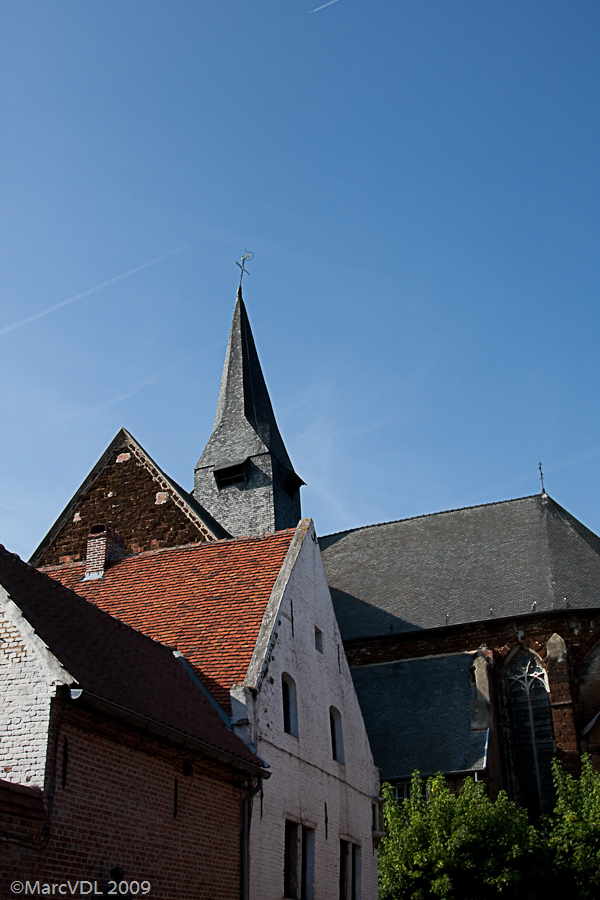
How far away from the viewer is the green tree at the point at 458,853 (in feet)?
45.0

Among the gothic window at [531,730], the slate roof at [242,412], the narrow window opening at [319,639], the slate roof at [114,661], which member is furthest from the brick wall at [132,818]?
the slate roof at [242,412]

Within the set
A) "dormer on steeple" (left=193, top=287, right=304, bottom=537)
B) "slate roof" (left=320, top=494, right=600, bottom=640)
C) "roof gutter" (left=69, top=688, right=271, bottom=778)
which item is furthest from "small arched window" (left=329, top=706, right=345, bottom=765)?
"dormer on steeple" (left=193, top=287, right=304, bottom=537)

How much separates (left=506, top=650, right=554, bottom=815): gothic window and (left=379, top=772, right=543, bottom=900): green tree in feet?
19.2

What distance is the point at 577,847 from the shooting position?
1509 cm

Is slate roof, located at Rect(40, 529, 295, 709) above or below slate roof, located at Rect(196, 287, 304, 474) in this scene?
below

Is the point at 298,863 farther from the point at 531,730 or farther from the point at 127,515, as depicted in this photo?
the point at 531,730

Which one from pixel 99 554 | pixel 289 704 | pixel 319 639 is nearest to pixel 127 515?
pixel 99 554

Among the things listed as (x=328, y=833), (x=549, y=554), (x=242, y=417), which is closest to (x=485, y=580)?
(x=549, y=554)

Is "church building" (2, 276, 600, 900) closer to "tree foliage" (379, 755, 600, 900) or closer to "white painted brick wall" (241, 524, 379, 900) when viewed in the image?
"white painted brick wall" (241, 524, 379, 900)

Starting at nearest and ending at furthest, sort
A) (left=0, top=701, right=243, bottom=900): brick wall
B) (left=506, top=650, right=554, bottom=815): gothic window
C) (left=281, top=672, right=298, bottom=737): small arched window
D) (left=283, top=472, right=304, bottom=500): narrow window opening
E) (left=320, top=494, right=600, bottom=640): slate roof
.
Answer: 1. (left=0, top=701, right=243, bottom=900): brick wall
2. (left=281, top=672, right=298, bottom=737): small arched window
3. (left=506, top=650, right=554, bottom=815): gothic window
4. (left=320, top=494, right=600, bottom=640): slate roof
5. (left=283, top=472, right=304, bottom=500): narrow window opening

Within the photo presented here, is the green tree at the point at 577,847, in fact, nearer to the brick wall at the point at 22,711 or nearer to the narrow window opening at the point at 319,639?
the narrow window opening at the point at 319,639

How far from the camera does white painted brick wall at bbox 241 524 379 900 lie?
1015cm

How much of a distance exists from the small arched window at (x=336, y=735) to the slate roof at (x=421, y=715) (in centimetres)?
637

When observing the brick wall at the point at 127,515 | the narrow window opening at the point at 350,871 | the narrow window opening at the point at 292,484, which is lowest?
the narrow window opening at the point at 350,871
